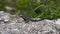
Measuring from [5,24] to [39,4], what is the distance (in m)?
0.89

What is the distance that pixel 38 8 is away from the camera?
3.16 m

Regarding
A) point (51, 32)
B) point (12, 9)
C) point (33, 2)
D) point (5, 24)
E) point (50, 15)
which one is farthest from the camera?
point (12, 9)

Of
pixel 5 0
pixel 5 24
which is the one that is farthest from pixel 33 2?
pixel 5 24

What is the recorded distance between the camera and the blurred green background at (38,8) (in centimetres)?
303

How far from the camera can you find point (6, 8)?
11.5 feet

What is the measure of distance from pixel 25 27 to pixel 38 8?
83cm

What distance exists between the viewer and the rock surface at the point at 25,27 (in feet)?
7.56

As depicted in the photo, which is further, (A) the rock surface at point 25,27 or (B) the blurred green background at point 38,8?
(B) the blurred green background at point 38,8

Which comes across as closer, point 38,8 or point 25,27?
point 25,27

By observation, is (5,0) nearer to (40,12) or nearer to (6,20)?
(40,12)

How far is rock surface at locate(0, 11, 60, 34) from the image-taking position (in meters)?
2.30

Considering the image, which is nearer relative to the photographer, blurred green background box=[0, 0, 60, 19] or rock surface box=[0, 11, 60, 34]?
rock surface box=[0, 11, 60, 34]

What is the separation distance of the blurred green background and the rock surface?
17.9 inches

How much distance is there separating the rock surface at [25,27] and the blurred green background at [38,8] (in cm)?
45
